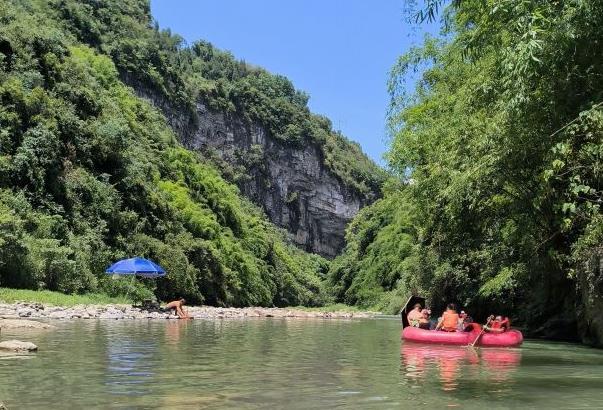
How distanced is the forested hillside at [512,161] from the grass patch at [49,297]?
13.3 metres

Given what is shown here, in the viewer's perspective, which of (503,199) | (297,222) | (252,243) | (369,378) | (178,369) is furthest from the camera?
(297,222)

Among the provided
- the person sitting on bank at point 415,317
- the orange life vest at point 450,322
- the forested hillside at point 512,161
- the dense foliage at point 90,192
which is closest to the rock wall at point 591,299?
the forested hillside at point 512,161

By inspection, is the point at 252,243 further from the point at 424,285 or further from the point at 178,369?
the point at 178,369

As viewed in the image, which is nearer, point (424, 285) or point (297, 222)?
point (424, 285)

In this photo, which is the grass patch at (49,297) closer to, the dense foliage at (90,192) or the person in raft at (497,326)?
the dense foliage at (90,192)

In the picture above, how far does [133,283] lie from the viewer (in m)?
32.9

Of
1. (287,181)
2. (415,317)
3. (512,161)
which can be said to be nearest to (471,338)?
(415,317)

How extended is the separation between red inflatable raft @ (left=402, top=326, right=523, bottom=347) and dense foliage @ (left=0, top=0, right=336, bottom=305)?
1639 centimetres

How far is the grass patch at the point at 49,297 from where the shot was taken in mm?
22594

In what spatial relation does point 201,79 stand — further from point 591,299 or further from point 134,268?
point 591,299

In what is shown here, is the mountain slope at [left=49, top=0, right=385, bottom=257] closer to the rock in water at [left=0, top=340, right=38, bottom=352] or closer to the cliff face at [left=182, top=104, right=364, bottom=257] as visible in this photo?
the cliff face at [left=182, top=104, right=364, bottom=257]

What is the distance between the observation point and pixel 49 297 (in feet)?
80.7

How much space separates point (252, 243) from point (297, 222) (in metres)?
53.6

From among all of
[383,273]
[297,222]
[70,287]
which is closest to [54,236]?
[70,287]
